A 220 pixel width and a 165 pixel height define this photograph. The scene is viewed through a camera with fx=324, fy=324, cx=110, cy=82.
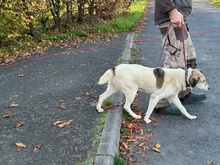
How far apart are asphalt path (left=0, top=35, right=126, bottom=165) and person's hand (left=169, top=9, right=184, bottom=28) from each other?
5.39 feet

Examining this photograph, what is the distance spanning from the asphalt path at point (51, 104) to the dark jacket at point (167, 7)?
1.61m

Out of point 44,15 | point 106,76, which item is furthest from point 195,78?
point 44,15

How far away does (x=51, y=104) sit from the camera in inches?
199

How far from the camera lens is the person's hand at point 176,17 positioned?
163 inches

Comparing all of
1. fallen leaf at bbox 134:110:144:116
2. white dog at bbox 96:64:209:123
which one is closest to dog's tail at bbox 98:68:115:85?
white dog at bbox 96:64:209:123

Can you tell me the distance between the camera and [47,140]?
3.91 metres

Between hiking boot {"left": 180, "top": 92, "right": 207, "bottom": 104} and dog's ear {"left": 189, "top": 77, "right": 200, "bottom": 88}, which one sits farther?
hiking boot {"left": 180, "top": 92, "right": 207, "bottom": 104}

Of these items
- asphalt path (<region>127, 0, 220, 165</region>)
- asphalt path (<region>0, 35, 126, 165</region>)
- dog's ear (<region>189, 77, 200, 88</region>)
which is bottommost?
asphalt path (<region>0, 35, 126, 165</region>)

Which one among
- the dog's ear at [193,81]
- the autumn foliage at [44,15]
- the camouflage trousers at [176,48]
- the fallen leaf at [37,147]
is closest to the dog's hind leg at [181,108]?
the camouflage trousers at [176,48]

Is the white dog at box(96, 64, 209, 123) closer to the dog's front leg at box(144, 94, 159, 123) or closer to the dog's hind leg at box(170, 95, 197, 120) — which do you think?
the dog's front leg at box(144, 94, 159, 123)

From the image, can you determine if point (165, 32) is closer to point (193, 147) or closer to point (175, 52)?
point (175, 52)

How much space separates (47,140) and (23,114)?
3.27ft

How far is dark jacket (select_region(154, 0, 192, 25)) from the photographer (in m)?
4.20

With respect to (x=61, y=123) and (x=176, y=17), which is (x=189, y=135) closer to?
(x=176, y=17)
